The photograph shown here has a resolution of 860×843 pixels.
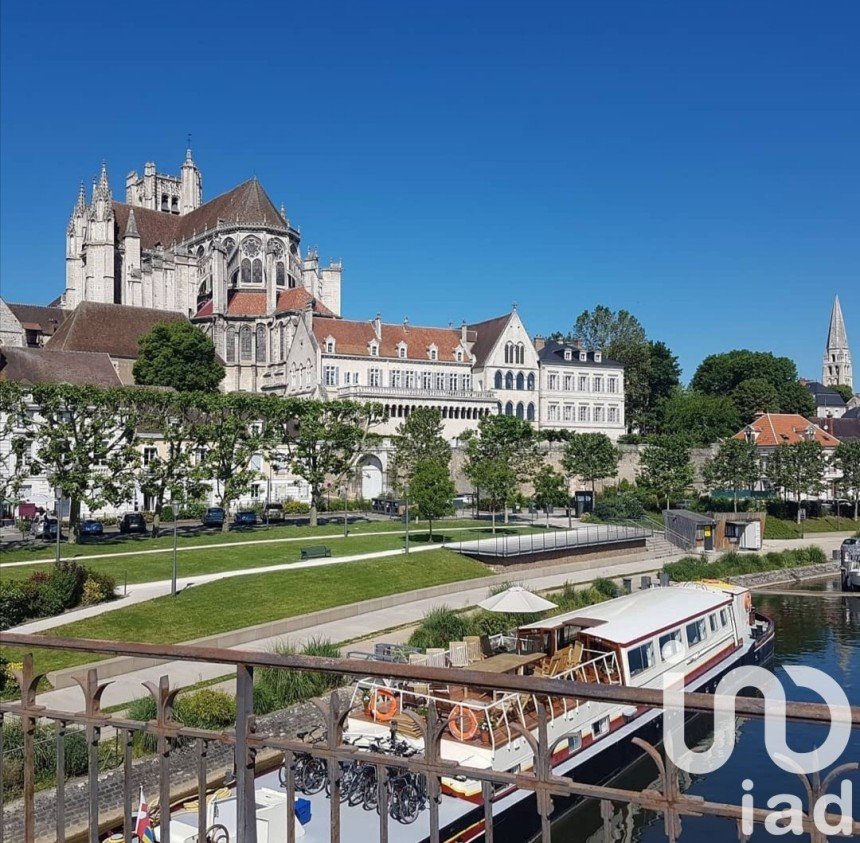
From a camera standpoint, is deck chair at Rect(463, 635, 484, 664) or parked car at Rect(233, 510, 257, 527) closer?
deck chair at Rect(463, 635, 484, 664)

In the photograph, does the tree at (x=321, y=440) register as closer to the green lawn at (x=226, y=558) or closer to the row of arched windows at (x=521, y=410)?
the green lawn at (x=226, y=558)

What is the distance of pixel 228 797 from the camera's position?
35.5 ft

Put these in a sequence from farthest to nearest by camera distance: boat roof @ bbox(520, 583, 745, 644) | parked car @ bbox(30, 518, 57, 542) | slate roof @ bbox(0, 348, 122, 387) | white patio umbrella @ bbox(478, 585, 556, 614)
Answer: slate roof @ bbox(0, 348, 122, 387)
parked car @ bbox(30, 518, 57, 542)
white patio umbrella @ bbox(478, 585, 556, 614)
boat roof @ bbox(520, 583, 745, 644)

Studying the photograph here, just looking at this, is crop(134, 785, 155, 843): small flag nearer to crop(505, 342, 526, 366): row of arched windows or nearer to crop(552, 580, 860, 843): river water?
crop(552, 580, 860, 843): river water

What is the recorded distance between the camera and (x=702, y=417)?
74.6m

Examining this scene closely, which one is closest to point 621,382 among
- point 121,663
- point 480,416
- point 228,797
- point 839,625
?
point 480,416

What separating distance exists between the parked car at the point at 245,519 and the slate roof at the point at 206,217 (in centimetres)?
4236

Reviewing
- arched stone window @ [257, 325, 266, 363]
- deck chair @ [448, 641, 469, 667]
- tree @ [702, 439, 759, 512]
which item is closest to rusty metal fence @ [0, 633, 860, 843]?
deck chair @ [448, 641, 469, 667]

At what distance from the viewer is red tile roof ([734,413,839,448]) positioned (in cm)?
6259

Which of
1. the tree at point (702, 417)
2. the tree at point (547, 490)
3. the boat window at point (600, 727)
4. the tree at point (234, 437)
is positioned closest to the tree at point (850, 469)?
the tree at point (702, 417)

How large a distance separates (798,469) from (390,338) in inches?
1164

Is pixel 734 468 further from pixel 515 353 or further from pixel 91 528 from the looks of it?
pixel 91 528

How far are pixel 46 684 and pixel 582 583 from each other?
19857 mm

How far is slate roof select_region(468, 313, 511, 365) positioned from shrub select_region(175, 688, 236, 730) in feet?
174
